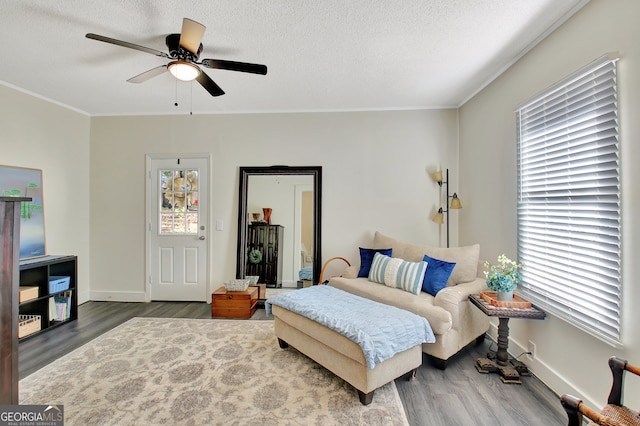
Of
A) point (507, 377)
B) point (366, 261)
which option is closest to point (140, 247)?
point (366, 261)

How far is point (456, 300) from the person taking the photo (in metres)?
2.29

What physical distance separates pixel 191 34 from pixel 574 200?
9.04 ft

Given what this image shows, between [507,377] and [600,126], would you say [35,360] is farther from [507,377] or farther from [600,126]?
[600,126]

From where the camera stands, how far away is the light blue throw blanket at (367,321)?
1777 millimetres

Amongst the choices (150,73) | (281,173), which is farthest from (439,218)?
(150,73)

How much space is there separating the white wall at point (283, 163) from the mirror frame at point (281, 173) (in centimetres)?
8

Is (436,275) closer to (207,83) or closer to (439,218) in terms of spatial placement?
(439,218)

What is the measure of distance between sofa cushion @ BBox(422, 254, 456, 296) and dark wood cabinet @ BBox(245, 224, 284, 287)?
6.44 ft

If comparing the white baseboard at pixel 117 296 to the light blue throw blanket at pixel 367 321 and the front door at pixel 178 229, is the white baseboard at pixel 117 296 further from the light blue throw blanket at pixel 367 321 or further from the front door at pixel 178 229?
the light blue throw blanket at pixel 367 321

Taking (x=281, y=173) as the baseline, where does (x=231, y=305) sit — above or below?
below

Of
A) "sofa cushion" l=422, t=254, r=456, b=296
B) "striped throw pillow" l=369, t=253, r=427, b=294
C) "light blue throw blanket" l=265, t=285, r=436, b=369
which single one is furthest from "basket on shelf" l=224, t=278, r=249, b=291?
"sofa cushion" l=422, t=254, r=456, b=296

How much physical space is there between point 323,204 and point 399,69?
1.83 m

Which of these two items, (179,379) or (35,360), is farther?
(35,360)

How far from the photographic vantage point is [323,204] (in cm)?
375
